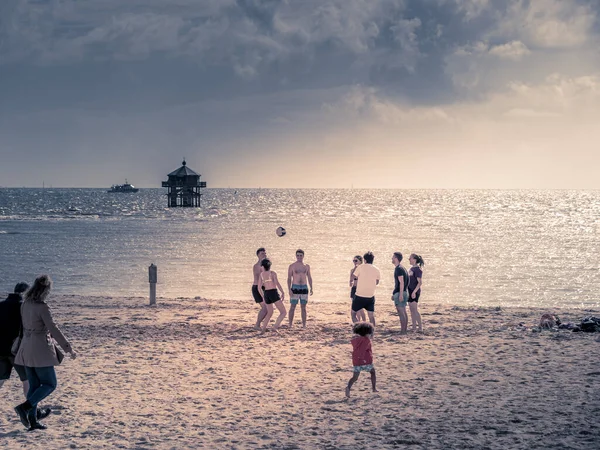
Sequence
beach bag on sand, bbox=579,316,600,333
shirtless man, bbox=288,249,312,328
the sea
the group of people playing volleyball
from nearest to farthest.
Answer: the group of people playing volleyball, shirtless man, bbox=288,249,312,328, beach bag on sand, bbox=579,316,600,333, the sea

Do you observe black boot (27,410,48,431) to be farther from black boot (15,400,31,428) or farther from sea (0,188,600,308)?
sea (0,188,600,308)

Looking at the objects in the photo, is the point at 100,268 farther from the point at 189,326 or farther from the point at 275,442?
the point at 275,442

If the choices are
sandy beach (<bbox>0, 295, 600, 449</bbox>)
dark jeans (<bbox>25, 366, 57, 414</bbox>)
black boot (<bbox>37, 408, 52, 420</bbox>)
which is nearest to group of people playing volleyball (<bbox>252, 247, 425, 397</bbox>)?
sandy beach (<bbox>0, 295, 600, 449</bbox>)

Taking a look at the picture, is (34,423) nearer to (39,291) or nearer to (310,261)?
(39,291)

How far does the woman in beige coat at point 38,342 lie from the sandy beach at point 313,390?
0.69 m

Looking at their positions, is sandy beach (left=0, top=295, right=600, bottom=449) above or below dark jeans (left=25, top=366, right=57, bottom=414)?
below

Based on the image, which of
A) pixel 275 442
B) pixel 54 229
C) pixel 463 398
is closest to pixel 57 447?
pixel 275 442

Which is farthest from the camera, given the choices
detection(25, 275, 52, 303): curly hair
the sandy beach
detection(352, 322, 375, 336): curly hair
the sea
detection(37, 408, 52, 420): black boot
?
the sea

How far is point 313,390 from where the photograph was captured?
927cm

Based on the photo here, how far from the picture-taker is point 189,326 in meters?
14.6

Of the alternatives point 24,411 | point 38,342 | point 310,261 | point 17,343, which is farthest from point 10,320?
point 310,261

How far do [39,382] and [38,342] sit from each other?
0.53m

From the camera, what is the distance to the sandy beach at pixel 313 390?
734 centimetres

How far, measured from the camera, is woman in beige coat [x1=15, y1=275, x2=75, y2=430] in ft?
22.8
